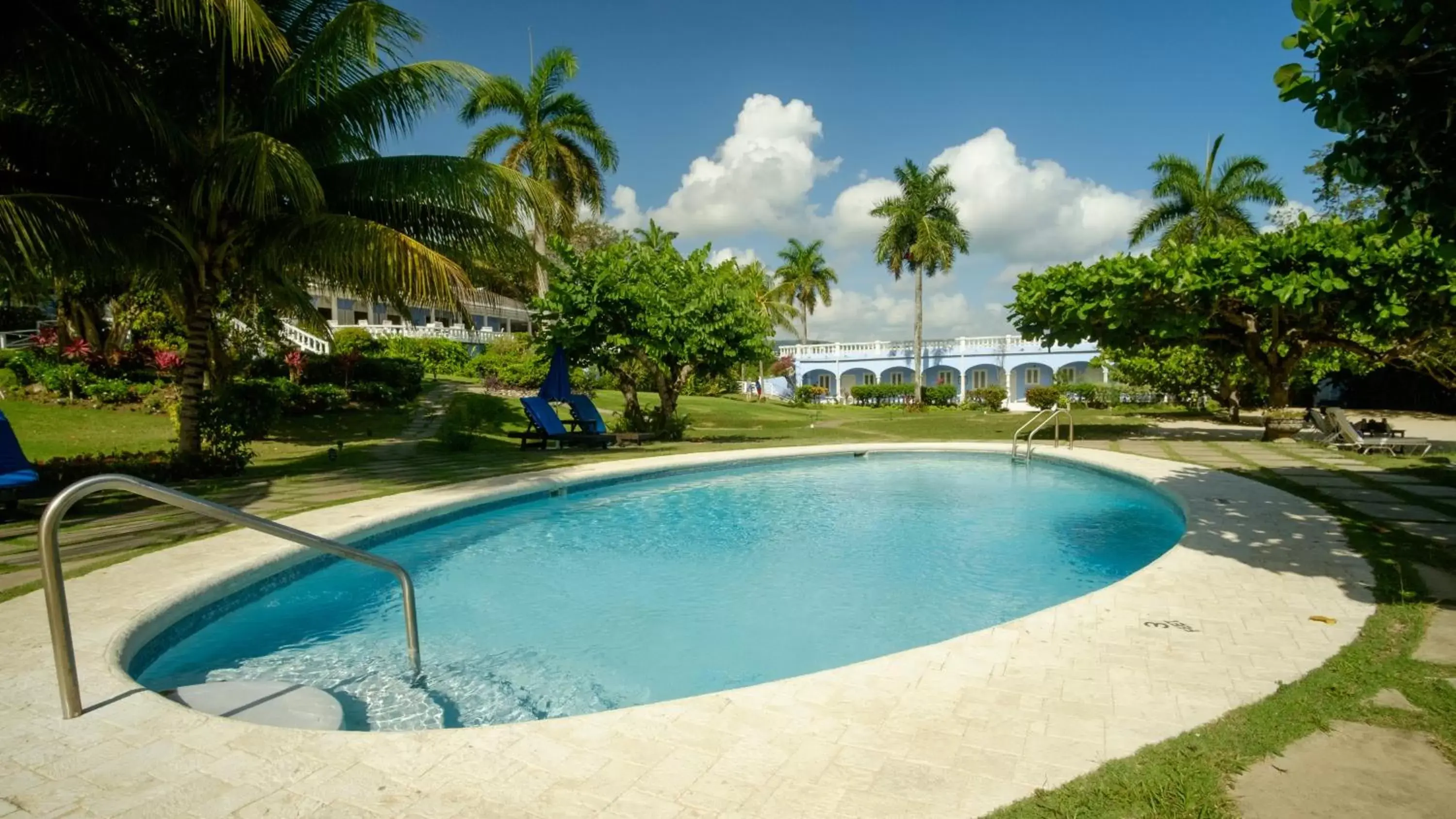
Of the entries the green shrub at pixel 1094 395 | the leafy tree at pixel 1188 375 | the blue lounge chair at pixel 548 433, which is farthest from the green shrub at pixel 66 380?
the green shrub at pixel 1094 395

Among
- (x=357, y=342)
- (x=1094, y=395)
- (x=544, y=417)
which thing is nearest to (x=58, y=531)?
(x=544, y=417)

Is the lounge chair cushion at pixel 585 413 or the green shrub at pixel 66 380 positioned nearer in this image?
the lounge chair cushion at pixel 585 413

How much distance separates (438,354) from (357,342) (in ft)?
21.3

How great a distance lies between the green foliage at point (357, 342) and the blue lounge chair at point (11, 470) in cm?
1728

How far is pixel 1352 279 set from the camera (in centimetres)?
1424

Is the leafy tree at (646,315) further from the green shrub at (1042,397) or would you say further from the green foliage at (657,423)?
the green shrub at (1042,397)

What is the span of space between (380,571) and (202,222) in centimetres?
652

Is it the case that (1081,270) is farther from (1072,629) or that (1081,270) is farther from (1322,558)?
(1072,629)

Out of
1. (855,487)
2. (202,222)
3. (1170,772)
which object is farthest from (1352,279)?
(202,222)

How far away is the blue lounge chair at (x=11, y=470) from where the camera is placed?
7740 millimetres

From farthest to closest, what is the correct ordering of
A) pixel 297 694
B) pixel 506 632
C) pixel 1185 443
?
pixel 1185 443 < pixel 506 632 < pixel 297 694

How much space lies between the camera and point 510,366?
29.6m

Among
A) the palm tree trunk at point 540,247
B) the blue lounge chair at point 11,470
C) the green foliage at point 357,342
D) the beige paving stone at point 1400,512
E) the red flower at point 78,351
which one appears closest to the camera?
the beige paving stone at point 1400,512

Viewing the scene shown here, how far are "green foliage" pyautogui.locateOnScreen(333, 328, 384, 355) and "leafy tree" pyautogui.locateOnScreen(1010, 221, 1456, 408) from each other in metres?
22.5
